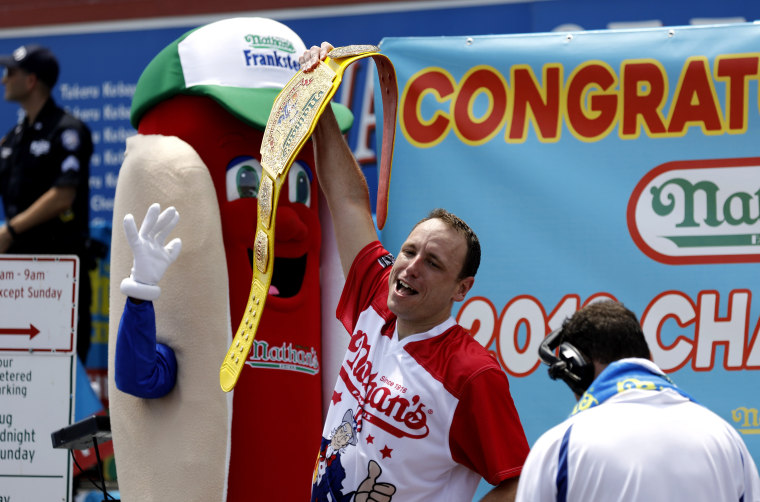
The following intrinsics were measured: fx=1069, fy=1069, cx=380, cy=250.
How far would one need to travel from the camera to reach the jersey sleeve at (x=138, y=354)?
10.5ft

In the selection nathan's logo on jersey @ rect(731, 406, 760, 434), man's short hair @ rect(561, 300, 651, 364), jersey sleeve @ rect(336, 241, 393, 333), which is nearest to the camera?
man's short hair @ rect(561, 300, 651, 364)

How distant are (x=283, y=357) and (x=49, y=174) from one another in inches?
93.4

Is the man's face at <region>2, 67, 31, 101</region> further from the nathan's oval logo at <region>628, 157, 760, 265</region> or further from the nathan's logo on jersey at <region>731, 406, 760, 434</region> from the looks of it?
the nathan's logo on jersey at <region>731, 406, 760, 434</region>

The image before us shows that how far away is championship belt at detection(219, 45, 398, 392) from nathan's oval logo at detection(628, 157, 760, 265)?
50.6 inches

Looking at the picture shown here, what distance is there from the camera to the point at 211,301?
3480mm

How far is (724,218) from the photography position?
3.98m

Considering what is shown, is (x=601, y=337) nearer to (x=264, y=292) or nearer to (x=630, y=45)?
(x=264, y=292)

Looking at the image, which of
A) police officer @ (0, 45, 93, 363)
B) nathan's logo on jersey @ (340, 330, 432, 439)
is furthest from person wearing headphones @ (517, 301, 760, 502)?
police officer @ (0, 45, 93, 363)

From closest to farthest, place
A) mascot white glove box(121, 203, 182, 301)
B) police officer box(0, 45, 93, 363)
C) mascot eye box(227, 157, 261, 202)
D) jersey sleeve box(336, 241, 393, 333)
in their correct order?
jersey sleeve box(336, 241, 393, 333), mascot white glove box(121, 203, 182, 301), mascot eye box(227, 157, 261, 202), police officer box(0, 45, 93, 363)

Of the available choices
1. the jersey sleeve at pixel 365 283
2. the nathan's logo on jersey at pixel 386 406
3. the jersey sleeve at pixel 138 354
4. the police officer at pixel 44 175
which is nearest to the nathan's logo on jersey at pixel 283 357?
the jersey sleeve at pixel 138 354

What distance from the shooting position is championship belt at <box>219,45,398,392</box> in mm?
2982

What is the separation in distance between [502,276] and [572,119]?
25.8 inches

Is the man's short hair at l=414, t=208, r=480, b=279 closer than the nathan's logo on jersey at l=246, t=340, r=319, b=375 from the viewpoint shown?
Yes

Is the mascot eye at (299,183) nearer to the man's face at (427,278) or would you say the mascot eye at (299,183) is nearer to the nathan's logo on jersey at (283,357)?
the nathan's logo on jersey at (283,357)
